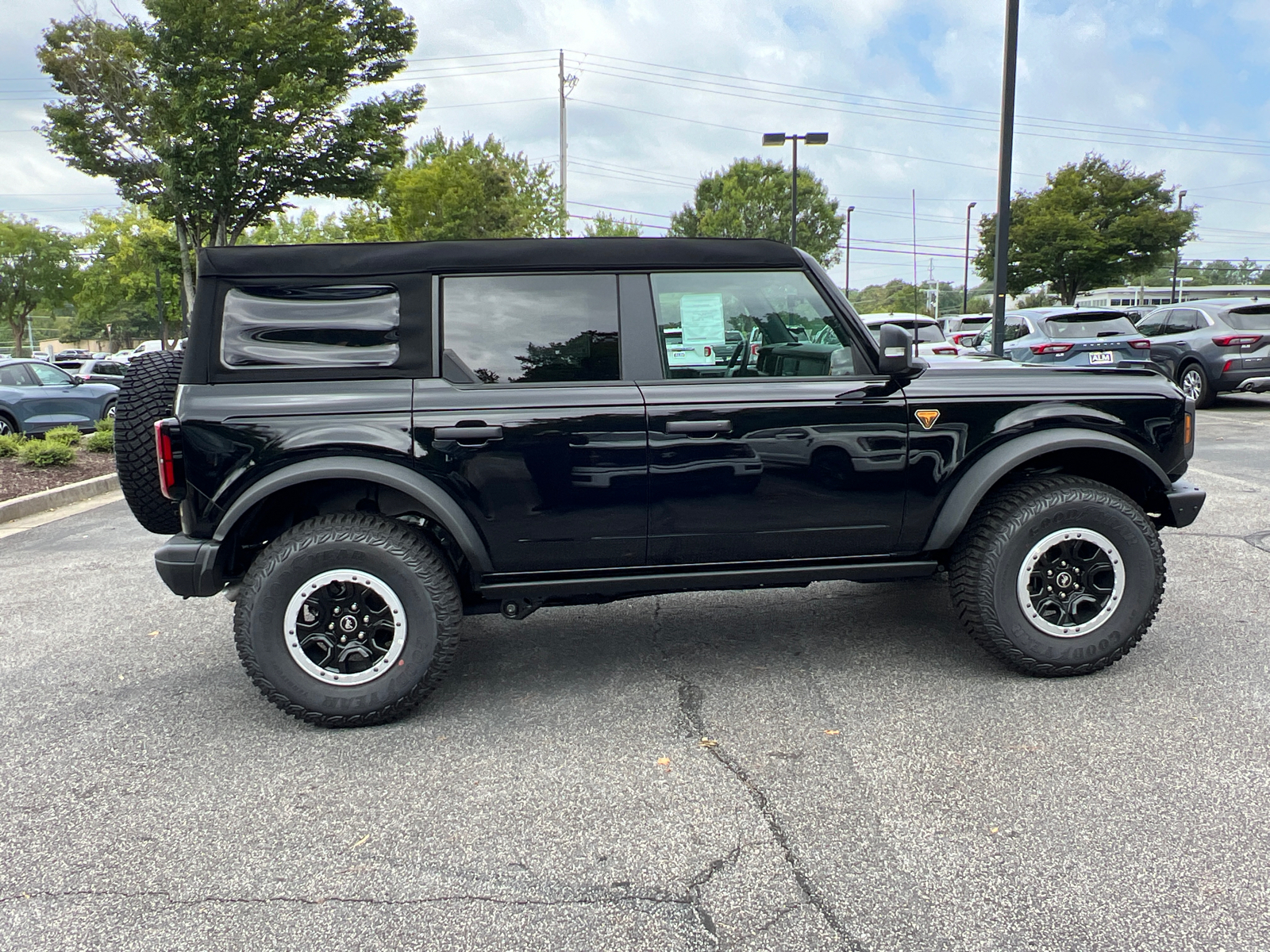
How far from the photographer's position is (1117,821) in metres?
2.70

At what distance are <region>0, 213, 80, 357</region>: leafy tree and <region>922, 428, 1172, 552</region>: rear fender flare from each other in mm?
64927

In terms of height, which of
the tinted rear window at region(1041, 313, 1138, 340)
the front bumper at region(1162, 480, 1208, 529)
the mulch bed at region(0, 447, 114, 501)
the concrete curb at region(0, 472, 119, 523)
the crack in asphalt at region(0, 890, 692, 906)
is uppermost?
the tinted rear window at region(1041, 313, 1138, 340)

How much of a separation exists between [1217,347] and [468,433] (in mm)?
13879

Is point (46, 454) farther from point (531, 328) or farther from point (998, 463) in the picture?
point (998, 463)

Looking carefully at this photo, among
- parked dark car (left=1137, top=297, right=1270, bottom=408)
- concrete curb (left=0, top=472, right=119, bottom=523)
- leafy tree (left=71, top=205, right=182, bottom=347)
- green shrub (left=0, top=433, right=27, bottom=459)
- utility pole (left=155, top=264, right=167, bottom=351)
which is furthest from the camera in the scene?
leafy tree (left=71, top=205, right=182, bottom=347)

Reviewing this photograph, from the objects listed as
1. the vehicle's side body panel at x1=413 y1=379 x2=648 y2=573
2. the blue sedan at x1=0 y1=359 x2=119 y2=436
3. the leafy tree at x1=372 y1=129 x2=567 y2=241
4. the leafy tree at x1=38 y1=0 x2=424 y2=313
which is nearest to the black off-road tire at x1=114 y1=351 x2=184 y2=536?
the vehicle's side body panel at x1=413 y1=379 x2=648 y2=573

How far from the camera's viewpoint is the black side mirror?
11.4 ft

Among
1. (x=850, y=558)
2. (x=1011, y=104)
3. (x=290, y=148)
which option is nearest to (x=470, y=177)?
(x=290, y=148)

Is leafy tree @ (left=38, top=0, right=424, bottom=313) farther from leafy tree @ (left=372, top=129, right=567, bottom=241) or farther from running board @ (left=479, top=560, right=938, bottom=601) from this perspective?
running board @ (left=479, top=560, right=938, bottom=601)

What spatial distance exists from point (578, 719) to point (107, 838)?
1.57 metres

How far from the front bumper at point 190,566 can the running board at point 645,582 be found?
97cm

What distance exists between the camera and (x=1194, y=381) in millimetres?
14102

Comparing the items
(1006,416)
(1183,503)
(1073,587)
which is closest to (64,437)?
(1006,416)

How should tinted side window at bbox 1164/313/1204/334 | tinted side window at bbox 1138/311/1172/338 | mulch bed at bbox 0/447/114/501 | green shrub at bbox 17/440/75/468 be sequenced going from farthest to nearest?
tinted side window at bbox 1138/311/1172/338 → tinted side window at bbox 1164/313/1204/334 → green shrub at bbox 17/440/75/468 → mulch bed at bbox 0/447/114/501
